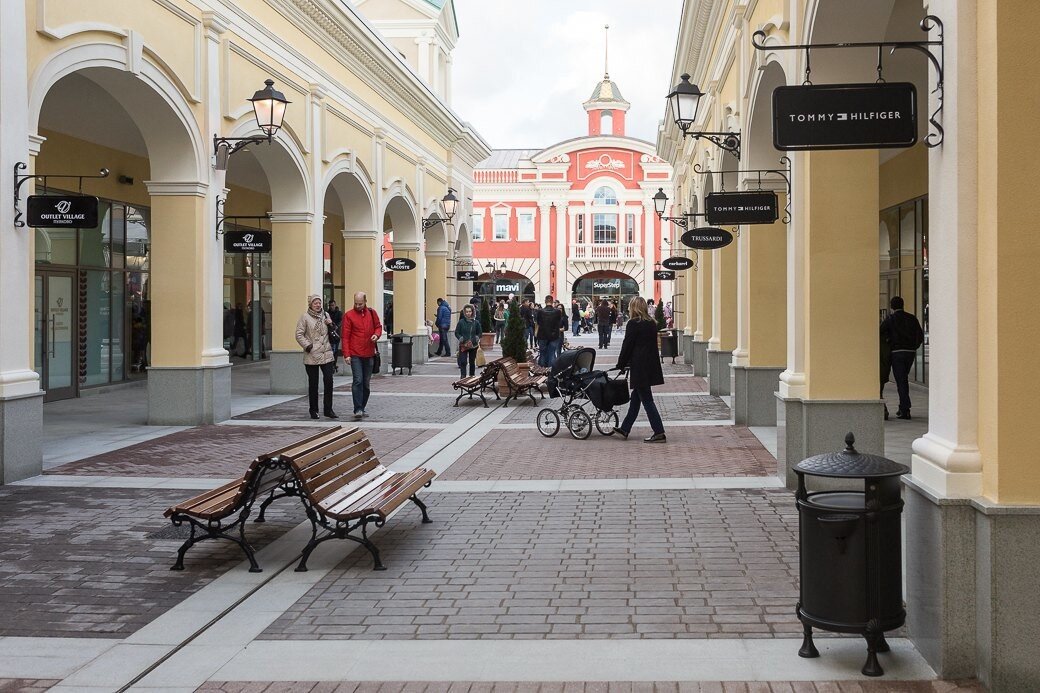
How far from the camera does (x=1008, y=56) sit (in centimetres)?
449

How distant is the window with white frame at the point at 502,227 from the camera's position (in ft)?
195

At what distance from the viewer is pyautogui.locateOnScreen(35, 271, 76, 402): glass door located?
16.8 m

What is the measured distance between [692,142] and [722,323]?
10.3 metres

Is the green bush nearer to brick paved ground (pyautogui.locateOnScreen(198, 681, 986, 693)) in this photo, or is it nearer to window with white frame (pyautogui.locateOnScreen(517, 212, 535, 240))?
brick paved ground (pyautogui.locateOnScreen(198, 681, 986, 693))

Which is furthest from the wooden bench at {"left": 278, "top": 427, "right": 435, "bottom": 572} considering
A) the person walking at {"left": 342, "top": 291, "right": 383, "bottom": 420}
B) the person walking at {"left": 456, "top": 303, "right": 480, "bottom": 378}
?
the person walking at {"left": 456, "top": 303, "right": 480, "bottom": 378}

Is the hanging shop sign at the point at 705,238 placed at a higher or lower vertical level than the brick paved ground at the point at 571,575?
higher

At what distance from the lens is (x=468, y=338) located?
2264cm

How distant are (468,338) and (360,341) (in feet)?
25.8

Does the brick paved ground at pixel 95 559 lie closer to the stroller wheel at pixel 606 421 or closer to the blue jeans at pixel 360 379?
the stroller wheel at pixel 606 421

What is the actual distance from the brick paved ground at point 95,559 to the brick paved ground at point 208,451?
3.61 ft

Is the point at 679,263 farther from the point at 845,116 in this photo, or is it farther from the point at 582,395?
the point at 845,116

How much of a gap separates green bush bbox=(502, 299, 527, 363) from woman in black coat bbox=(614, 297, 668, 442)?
26.7 ft

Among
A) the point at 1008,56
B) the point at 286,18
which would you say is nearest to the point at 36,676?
the point at 1008,56

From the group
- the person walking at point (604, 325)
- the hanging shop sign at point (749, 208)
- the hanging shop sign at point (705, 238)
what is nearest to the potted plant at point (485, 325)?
the person walking at point (604, 325)
